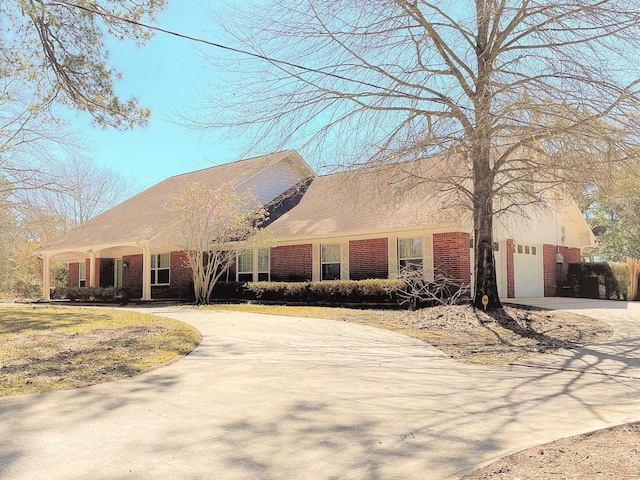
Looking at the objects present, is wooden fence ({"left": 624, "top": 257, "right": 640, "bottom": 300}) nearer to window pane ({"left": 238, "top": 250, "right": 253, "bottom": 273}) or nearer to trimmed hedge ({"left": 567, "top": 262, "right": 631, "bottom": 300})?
trimmed hedge ({"left": 567, "top": 262, "right": 631, "bottom": 300})

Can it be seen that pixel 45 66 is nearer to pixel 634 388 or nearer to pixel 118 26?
pixel 118 26

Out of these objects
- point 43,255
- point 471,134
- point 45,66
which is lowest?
point 43,255

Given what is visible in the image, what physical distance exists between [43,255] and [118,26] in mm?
18998

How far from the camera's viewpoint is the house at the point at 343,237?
15.3 meters

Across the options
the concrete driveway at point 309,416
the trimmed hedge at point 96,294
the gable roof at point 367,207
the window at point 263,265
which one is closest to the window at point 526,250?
the gable roof at point 367,207

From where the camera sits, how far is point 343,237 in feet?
63.7

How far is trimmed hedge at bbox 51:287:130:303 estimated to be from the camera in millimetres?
24469

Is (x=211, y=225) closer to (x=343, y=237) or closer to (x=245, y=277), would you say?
(x=245, y=277)

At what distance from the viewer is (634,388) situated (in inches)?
262

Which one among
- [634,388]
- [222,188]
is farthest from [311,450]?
[222,188]

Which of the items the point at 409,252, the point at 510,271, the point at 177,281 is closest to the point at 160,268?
the point at 177,281

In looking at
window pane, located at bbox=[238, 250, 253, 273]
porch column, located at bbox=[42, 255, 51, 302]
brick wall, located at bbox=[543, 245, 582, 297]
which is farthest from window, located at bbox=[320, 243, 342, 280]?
porch column, located at bbox=[42, 255, 51, 302]

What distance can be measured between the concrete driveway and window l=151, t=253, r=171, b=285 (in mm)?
17082

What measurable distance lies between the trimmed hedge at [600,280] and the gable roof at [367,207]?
31.3 ft
